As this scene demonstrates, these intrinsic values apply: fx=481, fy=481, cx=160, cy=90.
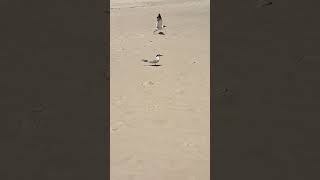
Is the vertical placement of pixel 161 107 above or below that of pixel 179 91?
below

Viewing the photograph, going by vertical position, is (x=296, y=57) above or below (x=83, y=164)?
above

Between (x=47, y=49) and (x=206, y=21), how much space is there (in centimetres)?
836

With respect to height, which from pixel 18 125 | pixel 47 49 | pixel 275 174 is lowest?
pixel 275 174

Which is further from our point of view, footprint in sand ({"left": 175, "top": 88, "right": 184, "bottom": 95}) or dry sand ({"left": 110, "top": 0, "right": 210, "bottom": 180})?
footprint in sand ({"left": 175, "top": 88, "right": 184, "bottom": 95})

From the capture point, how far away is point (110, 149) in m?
6.11

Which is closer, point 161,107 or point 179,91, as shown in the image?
point 161,107

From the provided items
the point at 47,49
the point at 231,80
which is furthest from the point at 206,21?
the point at 231,80

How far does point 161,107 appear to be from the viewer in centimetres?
779

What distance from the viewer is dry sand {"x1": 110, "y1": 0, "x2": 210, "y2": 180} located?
5586 mm

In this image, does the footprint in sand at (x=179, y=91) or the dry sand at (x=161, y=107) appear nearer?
the dry sand at (x=161, y=107)

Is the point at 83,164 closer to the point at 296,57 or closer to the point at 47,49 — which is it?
the point at 296,57

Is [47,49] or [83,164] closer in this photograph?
[83,164]

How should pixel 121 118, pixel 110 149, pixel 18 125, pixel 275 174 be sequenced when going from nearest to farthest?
pixel 275 174, pixel 110 149, pixel 18 125, pixel 121 118

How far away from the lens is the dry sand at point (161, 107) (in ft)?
18.3
